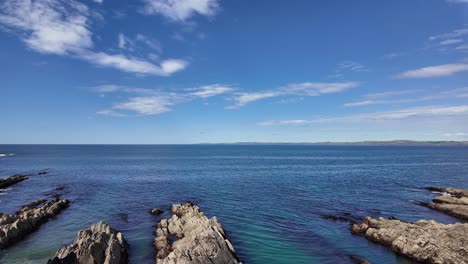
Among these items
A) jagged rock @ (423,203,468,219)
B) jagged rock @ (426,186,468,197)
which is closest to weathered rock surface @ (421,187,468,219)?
jagged rock @ (423,203,468,219)

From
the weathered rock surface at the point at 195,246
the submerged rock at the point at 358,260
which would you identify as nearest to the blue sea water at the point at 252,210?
the submerged rock at the point at 358,260

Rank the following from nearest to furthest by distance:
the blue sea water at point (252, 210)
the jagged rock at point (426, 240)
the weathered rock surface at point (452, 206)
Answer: the jagged rock at point (426, 240) < the blue sea water at point (252, 210) < the weathered rock surface at point (452, 206)

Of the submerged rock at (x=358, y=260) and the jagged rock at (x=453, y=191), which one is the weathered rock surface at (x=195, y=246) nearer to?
the submerged rock at (x=358, y=260)

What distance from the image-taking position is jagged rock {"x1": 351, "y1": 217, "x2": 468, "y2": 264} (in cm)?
2633

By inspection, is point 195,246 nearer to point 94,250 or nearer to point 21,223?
point 94,250

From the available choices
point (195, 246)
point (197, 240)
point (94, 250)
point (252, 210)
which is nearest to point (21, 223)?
point (94, 250)

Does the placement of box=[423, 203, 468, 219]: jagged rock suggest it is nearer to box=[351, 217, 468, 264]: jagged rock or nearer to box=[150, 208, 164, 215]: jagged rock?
box=[351, 217, 468, 264]: jagged rock

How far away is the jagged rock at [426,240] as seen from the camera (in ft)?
86.4

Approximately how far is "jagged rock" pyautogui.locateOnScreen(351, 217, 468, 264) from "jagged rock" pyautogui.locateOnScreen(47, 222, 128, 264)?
24947 millimetres

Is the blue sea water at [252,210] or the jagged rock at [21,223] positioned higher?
the jagged rock at [21,223]

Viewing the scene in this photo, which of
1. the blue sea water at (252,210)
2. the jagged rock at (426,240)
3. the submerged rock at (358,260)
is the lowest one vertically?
the submerged rock at (358,260)

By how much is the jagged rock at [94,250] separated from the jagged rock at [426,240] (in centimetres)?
2495

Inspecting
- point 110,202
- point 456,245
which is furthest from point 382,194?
point 110,202

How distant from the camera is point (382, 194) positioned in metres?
60.4
